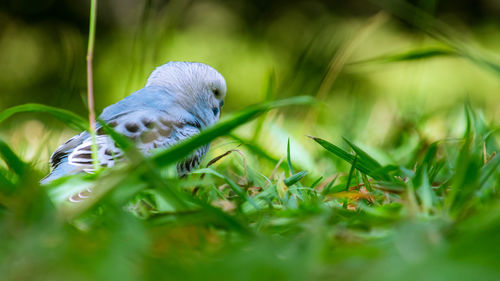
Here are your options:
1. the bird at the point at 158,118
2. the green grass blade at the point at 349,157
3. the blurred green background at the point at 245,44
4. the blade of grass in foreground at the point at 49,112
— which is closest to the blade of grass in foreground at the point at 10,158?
the blade of grass in foreground at the point at 49,112

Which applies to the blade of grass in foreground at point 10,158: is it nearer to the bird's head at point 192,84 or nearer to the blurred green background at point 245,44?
the bird's head at point 192,84

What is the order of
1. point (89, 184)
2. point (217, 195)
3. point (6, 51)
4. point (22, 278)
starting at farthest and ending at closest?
point (6, 51) < point (217, 195) < point (89, 184) < point (22, 278)

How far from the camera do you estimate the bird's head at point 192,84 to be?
1477 mm

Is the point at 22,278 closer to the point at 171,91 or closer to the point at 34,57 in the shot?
the point at 171,91

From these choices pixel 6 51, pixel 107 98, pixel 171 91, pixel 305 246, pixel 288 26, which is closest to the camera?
pixel 305 246

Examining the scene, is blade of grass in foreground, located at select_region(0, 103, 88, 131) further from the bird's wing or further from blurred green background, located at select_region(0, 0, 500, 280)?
the bird's wing

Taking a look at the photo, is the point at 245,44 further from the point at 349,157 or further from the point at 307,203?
the point at 307,203

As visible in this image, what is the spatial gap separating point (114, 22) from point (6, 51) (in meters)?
0.83

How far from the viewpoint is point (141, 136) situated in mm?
1154

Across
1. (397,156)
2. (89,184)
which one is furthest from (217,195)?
(397,156)

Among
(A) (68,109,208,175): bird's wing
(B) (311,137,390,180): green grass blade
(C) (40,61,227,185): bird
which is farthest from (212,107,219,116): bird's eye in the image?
(B) (311,137,390,180): green grass blade

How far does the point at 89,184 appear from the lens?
76 centimetres

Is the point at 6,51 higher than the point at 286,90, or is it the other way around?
the point at 286,90

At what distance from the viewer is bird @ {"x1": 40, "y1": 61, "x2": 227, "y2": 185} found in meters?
1.12
